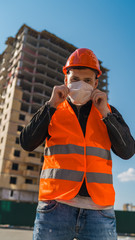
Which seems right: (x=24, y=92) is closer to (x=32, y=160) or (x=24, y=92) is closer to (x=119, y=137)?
(x=32, y=160)

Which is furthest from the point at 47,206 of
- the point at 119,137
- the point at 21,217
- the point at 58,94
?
the point at 21,217

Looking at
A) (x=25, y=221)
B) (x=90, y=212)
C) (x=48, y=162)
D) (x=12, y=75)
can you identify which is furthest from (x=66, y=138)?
(x=12, y=75)

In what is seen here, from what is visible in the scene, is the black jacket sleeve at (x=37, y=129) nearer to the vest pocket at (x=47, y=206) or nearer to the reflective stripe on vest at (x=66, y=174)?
the reflective stripe on vest at (x=66, y=174)

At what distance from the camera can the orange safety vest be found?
1442 mm

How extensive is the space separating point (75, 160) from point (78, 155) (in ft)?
0.15

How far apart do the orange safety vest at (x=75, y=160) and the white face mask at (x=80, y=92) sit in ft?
0.32

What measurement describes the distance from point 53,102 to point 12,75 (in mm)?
48938

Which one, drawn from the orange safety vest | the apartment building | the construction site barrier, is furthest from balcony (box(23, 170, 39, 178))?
the orange safety vest

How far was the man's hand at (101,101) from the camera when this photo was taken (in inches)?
66.1

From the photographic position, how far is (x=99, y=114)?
1800 mm

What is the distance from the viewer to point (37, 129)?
1.66m

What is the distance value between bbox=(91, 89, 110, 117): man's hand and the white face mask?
0.06 m

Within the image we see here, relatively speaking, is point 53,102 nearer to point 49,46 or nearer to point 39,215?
point 39,215

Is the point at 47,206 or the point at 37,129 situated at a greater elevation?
the point at 37,129
